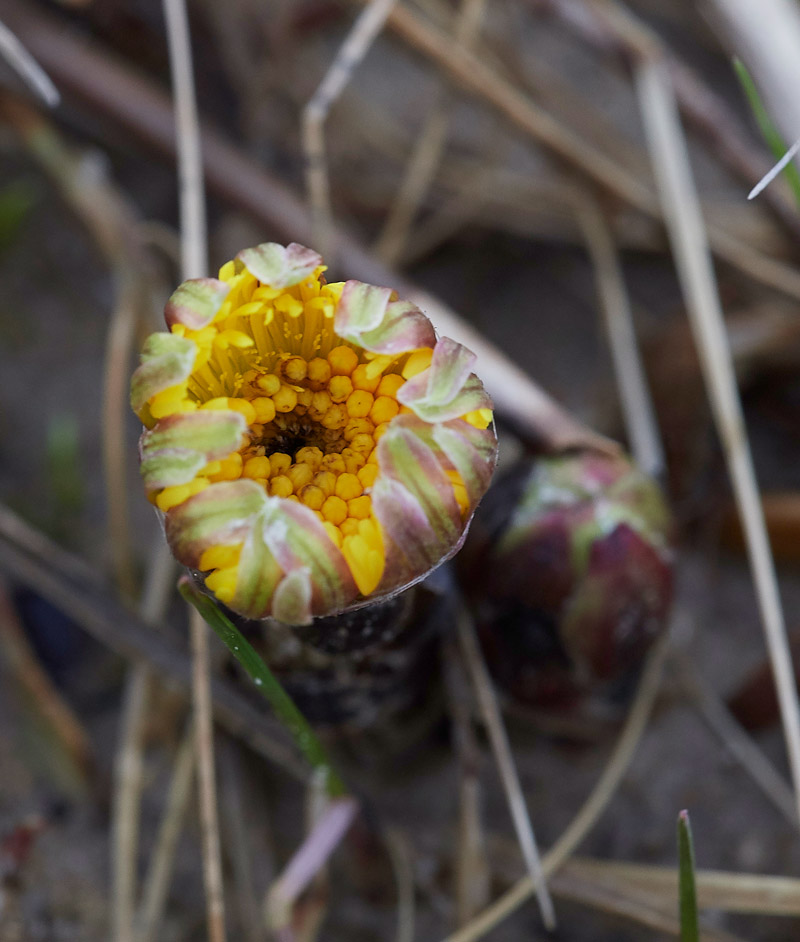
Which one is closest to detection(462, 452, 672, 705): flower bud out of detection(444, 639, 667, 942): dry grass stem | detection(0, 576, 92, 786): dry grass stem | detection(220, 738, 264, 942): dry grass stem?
detection(444, 639, 667, 942): dry grass stem

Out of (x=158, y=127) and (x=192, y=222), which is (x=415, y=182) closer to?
(x=158, y=127)

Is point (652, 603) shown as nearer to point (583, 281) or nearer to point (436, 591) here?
point (436, 591)

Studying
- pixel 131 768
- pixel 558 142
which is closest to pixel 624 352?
pixel 558 142

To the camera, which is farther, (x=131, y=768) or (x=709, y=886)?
(x=131, y=768)

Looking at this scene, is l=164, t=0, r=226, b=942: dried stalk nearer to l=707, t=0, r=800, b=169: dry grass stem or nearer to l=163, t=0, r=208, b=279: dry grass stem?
l=163, t=0, r=208, b=279: dry grass stem

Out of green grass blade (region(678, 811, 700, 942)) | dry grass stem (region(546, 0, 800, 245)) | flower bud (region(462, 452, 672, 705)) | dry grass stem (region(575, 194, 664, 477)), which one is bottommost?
green grass blade (region(678, 811, 700, 942))
